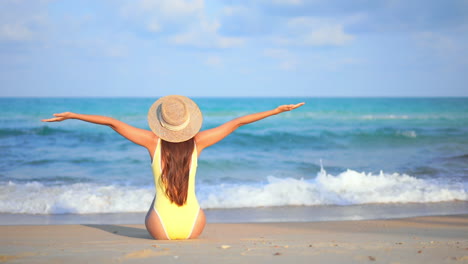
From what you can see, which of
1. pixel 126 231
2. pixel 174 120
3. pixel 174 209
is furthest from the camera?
pixel 126 231

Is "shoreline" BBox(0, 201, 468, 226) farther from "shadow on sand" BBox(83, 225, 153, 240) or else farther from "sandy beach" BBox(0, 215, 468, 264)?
"sandy beach" BBox(0, 215, 468, 264)

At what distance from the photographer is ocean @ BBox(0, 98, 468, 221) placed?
7.99 meters

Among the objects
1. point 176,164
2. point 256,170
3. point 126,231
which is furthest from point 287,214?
point 256,170

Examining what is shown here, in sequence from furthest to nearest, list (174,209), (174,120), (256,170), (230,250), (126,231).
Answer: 1. (256,170)
2. (126,231)
3. (174,209)
4. (174,120)
5. (230,250)

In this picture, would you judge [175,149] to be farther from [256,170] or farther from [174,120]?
[256,170]

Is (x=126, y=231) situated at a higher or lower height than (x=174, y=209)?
lower

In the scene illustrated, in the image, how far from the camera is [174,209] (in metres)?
4.36

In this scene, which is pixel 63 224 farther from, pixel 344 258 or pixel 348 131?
pixel 348 131

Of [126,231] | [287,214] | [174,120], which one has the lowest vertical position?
[287,214]

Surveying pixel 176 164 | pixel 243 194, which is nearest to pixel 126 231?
pixel 176 164

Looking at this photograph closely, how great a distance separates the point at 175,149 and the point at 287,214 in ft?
11.0

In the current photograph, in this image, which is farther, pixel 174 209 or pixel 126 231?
pixel 126 231

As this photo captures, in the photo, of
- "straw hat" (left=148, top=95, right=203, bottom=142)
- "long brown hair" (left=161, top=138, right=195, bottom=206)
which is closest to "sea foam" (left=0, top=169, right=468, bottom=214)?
"long brown hair" (left=161, top=138, right=195, bottom=206)

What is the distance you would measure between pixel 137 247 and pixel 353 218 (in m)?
3.85
